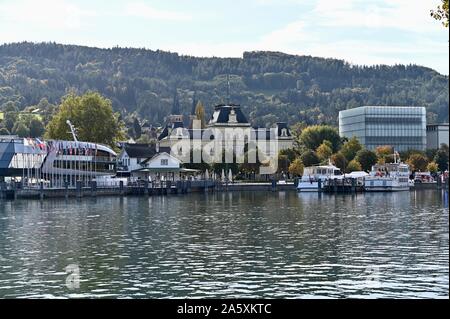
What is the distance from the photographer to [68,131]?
474 feet

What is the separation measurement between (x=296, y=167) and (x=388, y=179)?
30.0 m

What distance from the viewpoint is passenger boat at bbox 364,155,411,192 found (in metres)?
131

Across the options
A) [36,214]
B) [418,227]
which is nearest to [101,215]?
[36,214]

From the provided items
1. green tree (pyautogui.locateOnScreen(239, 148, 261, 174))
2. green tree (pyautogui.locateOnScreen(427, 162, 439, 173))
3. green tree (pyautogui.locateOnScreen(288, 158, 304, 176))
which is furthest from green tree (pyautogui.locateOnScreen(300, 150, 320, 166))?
green tree (pyautogui.locateOnScreen(427, 162, 439, 173))

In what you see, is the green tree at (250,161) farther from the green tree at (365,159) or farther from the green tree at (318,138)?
the green tree at (318,138)

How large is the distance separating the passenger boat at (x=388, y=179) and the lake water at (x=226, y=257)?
6899 centimetres

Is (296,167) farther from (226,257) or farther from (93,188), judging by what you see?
(226,257)

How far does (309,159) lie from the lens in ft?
527

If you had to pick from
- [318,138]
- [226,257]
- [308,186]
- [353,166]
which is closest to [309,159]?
[353,166]

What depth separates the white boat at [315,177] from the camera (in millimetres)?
131125

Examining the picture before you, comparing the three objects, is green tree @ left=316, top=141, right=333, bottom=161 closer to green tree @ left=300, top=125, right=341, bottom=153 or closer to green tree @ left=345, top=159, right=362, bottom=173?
green tree @ left=345, top=159, right=362, bottom=173

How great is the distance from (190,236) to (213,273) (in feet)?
51.0
